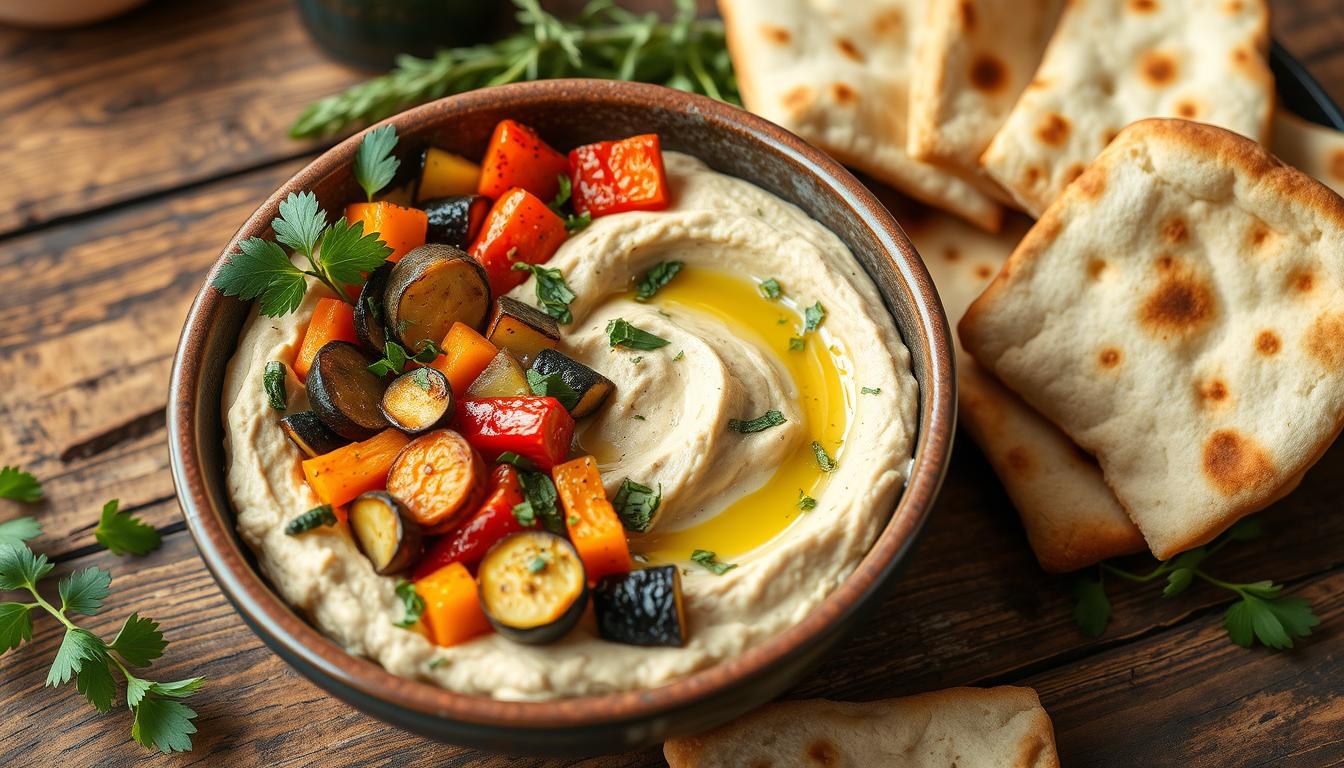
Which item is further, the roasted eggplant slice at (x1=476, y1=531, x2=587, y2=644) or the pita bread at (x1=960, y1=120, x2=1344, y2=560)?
the pita bread at (x1=960, y1=120, x2=1344, y2=560)

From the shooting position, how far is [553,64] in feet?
15.6

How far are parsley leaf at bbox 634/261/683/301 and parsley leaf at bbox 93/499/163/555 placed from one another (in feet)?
5.94

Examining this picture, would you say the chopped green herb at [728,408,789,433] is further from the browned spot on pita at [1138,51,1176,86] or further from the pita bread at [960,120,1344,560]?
the browned spot on pita at [1138,51,1176,86]

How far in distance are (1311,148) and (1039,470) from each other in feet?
5.47

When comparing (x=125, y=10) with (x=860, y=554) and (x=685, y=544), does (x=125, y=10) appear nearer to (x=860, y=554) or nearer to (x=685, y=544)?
(x=685, y=544)

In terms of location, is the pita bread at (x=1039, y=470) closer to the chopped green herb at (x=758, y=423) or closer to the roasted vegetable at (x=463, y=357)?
the chopped green herb at (x=758, y=423)

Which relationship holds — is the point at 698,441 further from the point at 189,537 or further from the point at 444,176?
the point at 189,537

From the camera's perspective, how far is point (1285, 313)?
377cm

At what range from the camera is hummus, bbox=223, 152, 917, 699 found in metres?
3.01

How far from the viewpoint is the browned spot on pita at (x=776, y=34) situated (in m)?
4.34

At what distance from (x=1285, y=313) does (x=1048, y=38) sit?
1.40 meters

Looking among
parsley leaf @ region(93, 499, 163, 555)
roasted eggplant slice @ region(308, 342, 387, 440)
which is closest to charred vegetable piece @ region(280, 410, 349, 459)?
roasted eggplant slice @ region(308, 342, 387, 440)

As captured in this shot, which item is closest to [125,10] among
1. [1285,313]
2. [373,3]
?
[373,3]

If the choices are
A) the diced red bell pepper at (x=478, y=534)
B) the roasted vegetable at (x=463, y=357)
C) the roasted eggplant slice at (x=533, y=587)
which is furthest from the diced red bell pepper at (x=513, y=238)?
the roasted eggplant slice at (x=533, y=587)
